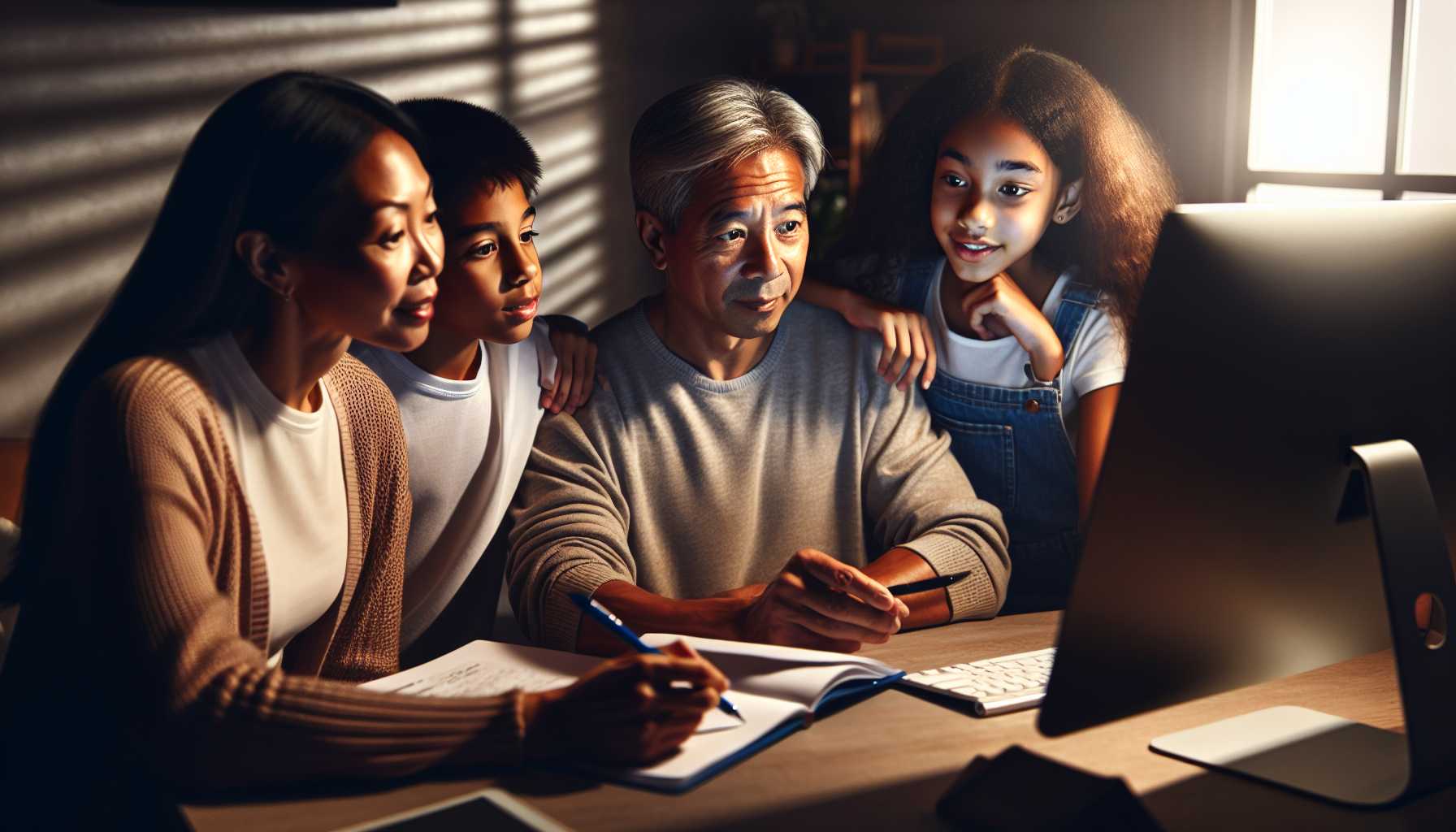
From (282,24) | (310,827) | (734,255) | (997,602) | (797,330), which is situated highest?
(282,24)

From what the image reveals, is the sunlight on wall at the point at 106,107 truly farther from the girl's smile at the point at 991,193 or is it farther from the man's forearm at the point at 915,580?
the man's forearm at the point at 915,580

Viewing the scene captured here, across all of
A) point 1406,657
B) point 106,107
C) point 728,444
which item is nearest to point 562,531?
point 728,444

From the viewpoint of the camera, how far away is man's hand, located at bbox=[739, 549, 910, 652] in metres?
1.22

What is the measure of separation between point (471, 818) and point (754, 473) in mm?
819

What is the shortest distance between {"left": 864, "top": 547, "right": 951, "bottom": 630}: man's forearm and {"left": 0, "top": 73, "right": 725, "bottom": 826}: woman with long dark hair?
0.43m

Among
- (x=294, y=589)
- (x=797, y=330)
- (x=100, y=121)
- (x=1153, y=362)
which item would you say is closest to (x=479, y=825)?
(x=294, y=589)

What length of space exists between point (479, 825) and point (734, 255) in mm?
846

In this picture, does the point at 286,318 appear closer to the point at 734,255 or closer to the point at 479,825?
the point at 479,825

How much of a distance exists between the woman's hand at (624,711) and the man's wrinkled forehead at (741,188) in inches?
27.2

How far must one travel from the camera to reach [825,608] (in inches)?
48.7

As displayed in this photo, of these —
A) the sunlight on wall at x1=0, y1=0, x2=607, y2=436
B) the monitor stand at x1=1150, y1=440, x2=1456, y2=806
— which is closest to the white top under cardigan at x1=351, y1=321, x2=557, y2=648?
the monitor stand at x1=1150, y1=440, x2=1456, y2=806

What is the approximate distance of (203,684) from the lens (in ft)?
2.93

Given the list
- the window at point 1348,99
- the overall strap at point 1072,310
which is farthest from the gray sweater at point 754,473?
the window at point 1348,99

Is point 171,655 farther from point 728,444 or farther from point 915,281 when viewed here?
point 915,281
